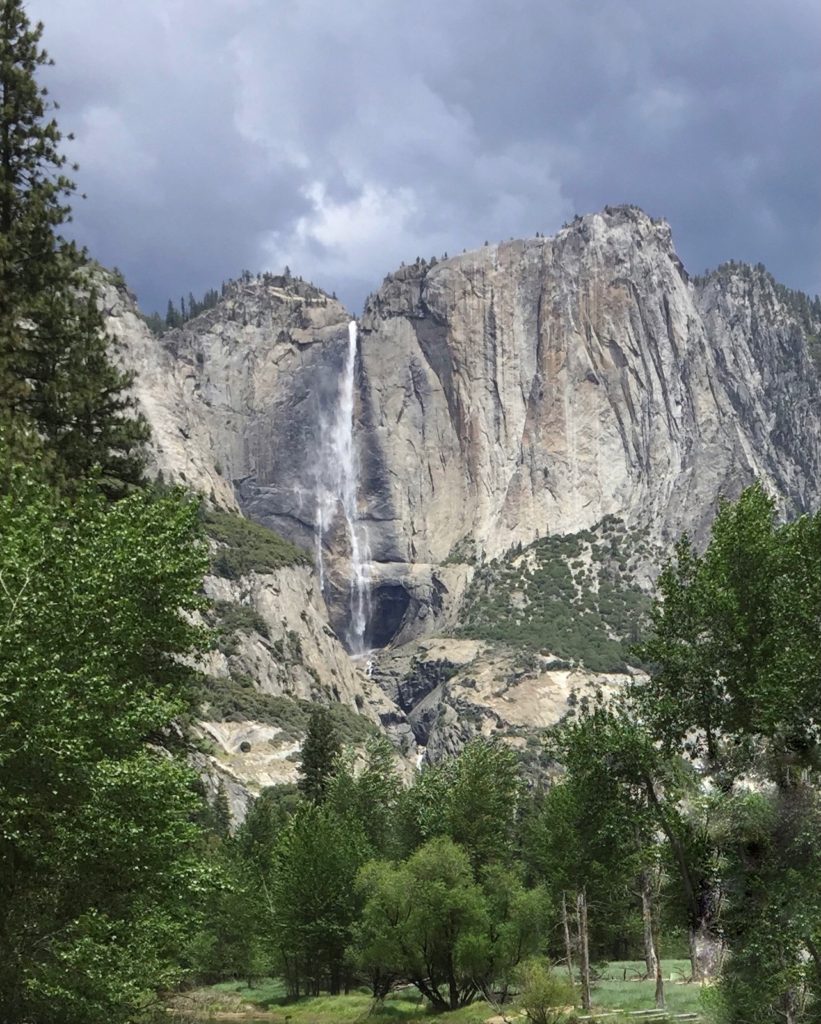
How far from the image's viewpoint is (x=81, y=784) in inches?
738

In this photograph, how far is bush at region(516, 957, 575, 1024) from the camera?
125 ft

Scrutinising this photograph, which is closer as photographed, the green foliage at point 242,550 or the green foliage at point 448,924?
the green foliage at point 448,924

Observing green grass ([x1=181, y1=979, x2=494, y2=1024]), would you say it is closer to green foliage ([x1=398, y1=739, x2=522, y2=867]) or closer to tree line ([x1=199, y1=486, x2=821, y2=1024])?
tree line ([x1=199, y1=486, x2=821, y2=1024])

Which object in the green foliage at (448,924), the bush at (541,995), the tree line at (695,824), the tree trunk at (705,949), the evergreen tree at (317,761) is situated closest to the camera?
the tree line at (695,824)

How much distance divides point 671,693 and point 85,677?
18.3m

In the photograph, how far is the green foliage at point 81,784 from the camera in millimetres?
17766

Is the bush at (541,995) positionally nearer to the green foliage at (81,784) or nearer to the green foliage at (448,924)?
the green foliage at (448,924)

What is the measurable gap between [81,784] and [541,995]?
25255 mm

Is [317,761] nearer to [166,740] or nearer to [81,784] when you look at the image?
[166,740]

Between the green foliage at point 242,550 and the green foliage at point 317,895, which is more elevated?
the green foliage at point 242,550

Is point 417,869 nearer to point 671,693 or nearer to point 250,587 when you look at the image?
point 671,693

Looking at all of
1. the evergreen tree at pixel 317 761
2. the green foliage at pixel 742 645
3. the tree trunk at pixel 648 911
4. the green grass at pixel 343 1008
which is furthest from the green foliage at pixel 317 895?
the green foliage at pixel 742 645

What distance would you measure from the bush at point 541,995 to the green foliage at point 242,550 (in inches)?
5377

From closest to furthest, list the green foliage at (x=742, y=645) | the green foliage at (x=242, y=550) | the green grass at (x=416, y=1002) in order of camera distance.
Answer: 1. the green foliage at (x=742, y=645)
2. the green grass at (x=416, y=1002)
3. the green foliage at (x=242, y=550)
